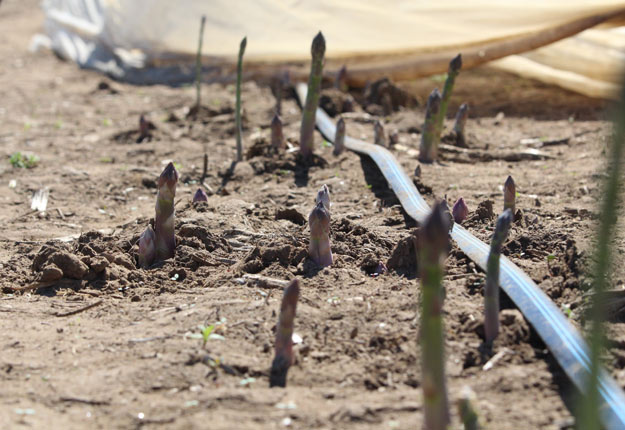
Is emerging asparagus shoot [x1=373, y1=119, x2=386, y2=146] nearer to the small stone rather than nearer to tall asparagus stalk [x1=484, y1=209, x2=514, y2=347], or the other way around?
the small stone

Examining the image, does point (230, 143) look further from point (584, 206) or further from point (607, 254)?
point (607, 254)

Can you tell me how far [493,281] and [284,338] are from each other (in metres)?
0.78

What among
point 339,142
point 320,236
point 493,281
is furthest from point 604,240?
point 339,142

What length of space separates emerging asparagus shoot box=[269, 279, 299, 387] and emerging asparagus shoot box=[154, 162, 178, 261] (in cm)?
119

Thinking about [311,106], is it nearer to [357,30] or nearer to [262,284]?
[262,284]

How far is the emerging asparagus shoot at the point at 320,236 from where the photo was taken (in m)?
3.40

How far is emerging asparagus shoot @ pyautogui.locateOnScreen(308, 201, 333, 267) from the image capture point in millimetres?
3398

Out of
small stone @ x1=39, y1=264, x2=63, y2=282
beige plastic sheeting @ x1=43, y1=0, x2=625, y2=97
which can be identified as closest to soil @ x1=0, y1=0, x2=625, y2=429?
small stone @ x1=39, y1=264, x2=63, y2=282

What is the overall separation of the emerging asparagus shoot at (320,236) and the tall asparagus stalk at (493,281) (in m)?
0.93

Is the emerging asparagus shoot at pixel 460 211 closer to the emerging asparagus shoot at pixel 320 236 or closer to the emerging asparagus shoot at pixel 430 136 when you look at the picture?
the emerging asparagus shoot at pixel 320 236

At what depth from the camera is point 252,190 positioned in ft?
16.2

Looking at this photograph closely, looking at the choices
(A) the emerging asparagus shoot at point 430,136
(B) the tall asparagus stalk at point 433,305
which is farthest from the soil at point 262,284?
(B) the tall asparagus stalk at point 433,305

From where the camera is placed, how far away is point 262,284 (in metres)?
3.32

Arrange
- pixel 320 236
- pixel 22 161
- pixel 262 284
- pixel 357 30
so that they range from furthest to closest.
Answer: pixel 357 30, pixel 22 161, pixel 320 236, pixel 262 284
